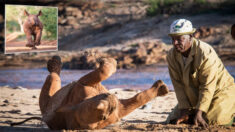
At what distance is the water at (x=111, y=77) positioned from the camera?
11.1 metres

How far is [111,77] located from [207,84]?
931 cm

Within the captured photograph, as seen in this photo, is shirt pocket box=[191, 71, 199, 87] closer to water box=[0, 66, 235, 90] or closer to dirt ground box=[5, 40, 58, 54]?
dirt ground box=[5, 40, 58, 54]

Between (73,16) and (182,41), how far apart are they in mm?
21154

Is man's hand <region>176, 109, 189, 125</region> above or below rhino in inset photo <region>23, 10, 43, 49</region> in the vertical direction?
below

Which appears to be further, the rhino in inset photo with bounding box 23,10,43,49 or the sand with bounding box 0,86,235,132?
the rhino in inset photo with bounding box 23,10,43,49

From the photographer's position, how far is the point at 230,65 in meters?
13.7

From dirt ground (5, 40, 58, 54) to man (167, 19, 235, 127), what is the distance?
14.5 ft

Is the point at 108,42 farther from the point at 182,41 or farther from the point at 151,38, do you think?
the point at 182,41

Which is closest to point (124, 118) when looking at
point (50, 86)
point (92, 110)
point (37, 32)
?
point (50, 86)

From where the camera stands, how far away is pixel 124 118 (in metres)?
5.14

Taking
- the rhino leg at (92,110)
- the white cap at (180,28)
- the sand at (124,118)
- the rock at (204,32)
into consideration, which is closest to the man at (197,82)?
the white cap at (180,28)

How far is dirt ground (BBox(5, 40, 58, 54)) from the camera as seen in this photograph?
7.60 meters

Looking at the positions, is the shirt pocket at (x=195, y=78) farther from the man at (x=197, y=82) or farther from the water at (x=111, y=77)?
the water at (x=111, y=77)

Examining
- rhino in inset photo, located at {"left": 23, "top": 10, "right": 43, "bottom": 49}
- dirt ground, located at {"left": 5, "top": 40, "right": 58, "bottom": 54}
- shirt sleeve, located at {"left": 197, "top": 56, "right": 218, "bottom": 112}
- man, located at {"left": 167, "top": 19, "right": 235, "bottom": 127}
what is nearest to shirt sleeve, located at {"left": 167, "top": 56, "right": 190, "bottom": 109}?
man, located at {"left": 167, "top": 19, "right": 235, "bottom": 127}
